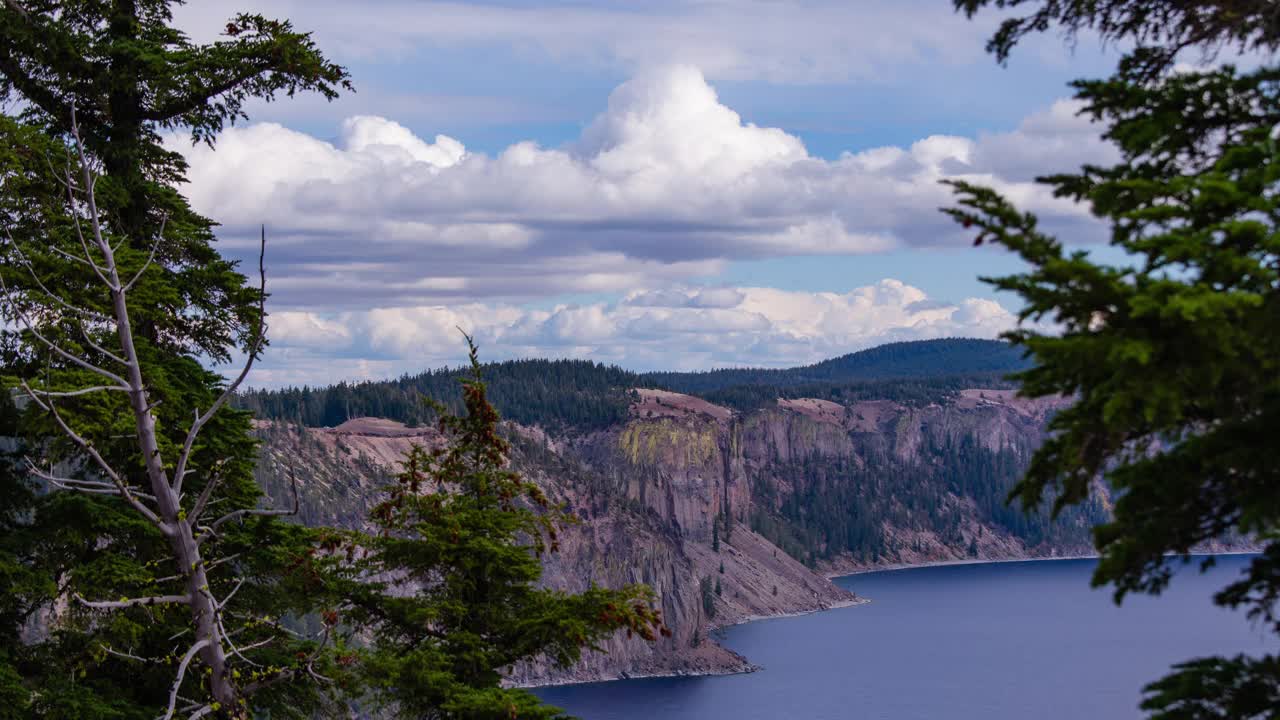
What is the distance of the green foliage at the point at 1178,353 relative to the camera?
9.28 metres

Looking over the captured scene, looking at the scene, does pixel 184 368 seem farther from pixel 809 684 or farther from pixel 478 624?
pixel 809 684

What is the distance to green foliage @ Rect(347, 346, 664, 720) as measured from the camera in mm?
20109

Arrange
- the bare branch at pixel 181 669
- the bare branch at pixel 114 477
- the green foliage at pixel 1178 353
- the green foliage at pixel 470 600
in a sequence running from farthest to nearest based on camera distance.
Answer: the green foliage at pixel 470 600 → the bare branch at pixel 114 477 → the bare branch at pixel 181 669 → the green foliage at pixel 1178 353

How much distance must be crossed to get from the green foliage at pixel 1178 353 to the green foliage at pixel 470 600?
430 inches

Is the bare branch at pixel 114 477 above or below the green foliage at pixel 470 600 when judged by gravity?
above

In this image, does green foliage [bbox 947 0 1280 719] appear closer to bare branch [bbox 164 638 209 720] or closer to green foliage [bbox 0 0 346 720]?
bare branch [bbox 164 638 209 720]

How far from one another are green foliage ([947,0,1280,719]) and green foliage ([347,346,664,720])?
430 inches

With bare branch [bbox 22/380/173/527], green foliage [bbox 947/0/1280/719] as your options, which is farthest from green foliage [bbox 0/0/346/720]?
green foliage [bbox 947/0/1280/719]

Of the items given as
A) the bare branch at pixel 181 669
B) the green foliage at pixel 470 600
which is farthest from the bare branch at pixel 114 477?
the green foliage at pixel 470 600

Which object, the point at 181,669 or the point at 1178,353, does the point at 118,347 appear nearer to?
the point at 181,669

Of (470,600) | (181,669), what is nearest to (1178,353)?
(181,669)

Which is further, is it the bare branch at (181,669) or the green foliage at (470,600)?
the green foliage at (470,600)

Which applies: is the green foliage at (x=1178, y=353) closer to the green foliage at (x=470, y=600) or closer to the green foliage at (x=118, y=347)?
the green foliage at (x=470, y=600)

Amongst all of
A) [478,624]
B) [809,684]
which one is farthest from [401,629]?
[809,684]
